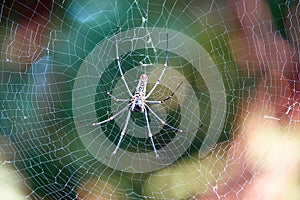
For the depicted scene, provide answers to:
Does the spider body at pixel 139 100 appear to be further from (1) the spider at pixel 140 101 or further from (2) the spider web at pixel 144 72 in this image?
(2) the spider web at pixel 144 72

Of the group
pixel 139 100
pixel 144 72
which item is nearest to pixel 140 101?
pixel 139 100

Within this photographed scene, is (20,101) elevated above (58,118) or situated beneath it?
elevated above

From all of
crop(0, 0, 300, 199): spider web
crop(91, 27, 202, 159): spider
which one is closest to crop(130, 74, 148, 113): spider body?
crop(91, 27, 202, 159): spider

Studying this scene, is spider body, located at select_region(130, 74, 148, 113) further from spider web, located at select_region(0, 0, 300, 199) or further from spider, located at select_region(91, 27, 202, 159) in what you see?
spider web, located at select_region(0, 0, 300, 199)

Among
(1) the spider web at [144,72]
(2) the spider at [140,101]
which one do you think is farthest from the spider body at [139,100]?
(1) the spider web at [144,72]

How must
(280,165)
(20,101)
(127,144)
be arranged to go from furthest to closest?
(127,144)
(20,101)
(280,165)

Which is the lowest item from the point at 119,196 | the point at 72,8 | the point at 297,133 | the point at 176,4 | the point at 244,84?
the point at 119,196

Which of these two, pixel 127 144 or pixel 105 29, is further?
pixel 127 144

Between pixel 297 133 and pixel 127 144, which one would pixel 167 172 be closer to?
pixel 127 144

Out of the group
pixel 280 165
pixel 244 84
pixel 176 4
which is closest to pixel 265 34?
pixel 244 84
